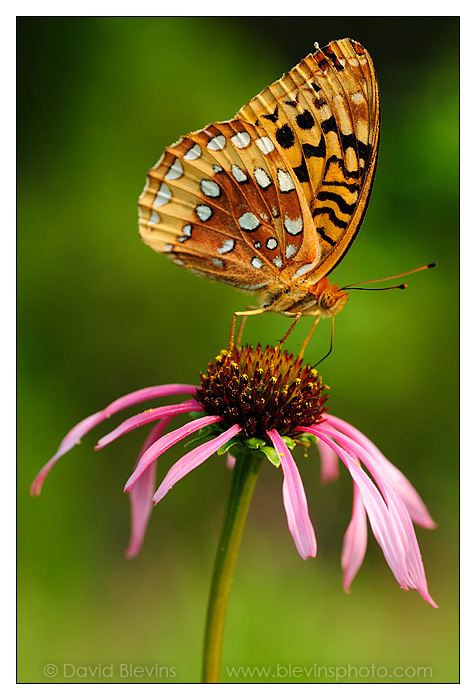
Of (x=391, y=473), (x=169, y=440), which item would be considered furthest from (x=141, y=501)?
(x=391, y=473)

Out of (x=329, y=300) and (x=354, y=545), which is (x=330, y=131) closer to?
(x=329, y=300)

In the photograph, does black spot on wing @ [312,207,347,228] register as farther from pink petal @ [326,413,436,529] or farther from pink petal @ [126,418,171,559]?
pink petal @ [126,418,171,559]

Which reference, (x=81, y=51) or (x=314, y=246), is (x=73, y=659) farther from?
(x=81, y=51)

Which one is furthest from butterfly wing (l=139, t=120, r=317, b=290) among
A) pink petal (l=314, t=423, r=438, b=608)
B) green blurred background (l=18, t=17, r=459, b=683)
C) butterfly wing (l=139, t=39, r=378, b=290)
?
green blurred background (l=18, t=17, r=459, b=683)

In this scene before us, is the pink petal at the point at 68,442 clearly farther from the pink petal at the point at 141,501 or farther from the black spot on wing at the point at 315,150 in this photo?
the black spot on wing at the point at 315,150

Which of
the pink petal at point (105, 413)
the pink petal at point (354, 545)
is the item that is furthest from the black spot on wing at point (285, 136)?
the pink petal at point (354, 545)

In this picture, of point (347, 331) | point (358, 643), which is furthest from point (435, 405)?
point (358, 643)
